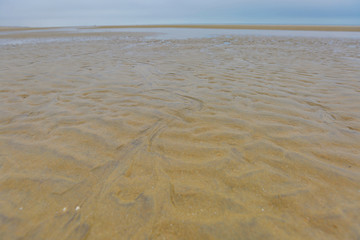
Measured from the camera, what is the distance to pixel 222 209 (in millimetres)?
1373

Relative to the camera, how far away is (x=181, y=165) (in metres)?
1.79

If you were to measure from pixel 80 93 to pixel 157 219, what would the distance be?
3.30 m

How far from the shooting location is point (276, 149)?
6.44 feet

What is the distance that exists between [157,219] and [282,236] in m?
Result: 0.86

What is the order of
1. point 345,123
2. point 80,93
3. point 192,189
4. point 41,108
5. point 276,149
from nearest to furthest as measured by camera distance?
→ point 192,189
point 276,149
point 345,123
point 41,108
point 80,93

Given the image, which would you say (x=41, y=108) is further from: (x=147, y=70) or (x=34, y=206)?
(x=147, y=70)

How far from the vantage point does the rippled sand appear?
1.28 meters

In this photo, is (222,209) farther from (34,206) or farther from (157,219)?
(34,206)

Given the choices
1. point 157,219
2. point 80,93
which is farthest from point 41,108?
point 157,219

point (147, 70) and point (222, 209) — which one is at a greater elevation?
point (147, 70)

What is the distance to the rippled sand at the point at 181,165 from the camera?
128 cm

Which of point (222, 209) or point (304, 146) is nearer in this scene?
point (222, 209)

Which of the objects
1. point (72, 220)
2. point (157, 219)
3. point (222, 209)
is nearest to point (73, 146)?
point (72, 220)

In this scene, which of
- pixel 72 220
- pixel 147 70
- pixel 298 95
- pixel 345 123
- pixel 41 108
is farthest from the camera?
pixel 147 70
